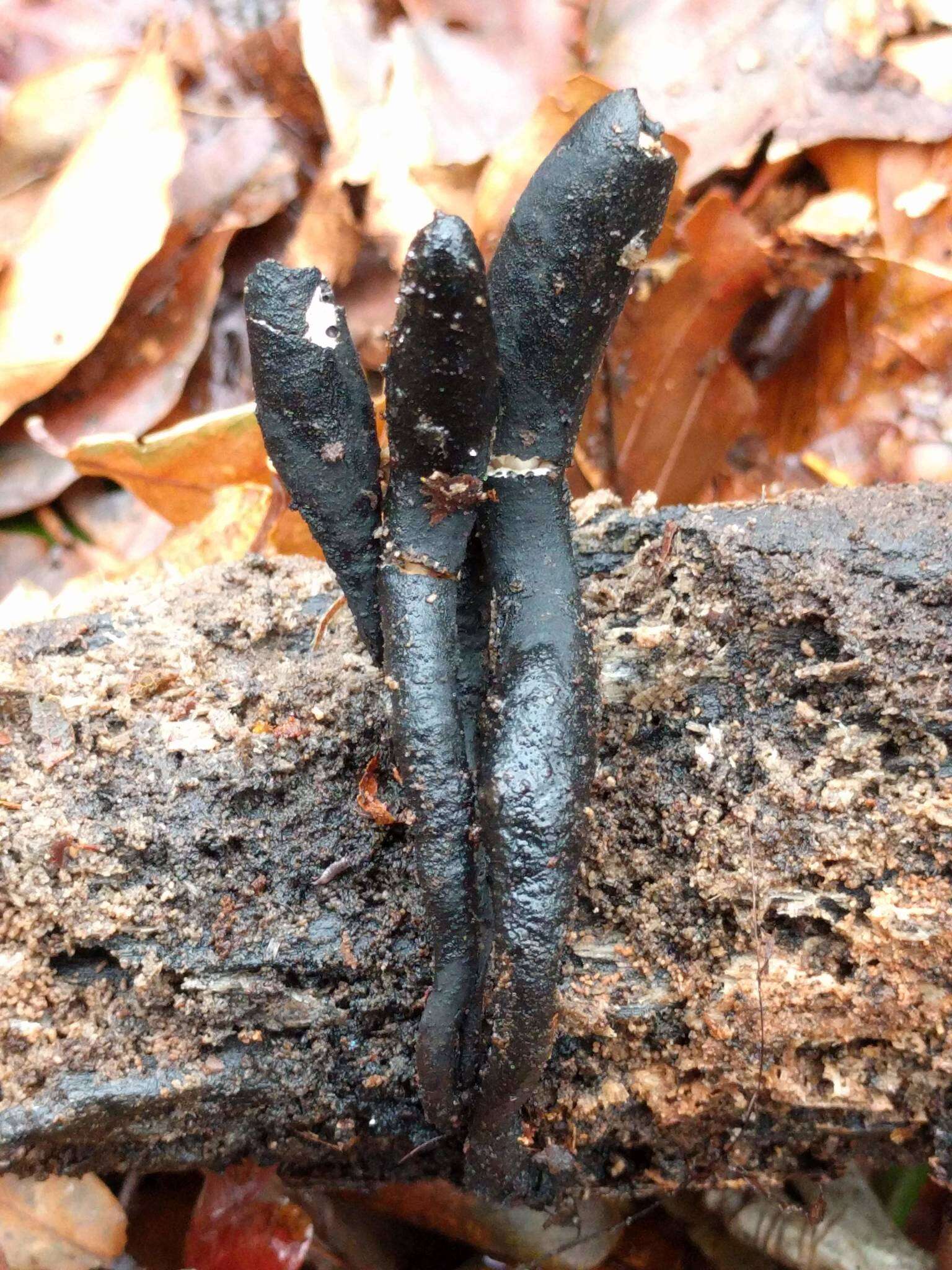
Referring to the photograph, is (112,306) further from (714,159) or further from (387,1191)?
(387,1191)

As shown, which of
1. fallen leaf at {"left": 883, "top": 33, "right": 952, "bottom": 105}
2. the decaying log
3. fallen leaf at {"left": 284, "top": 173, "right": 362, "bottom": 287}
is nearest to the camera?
the decaying log

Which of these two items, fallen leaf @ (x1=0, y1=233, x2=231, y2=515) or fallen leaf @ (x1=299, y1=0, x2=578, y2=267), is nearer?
fallen leaf @ (x1=0, y1=233, x2=231, y2=515)

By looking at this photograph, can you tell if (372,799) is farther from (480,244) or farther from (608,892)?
(480,244)

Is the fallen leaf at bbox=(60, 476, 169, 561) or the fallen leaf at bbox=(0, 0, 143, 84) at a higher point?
the fallen leaf at bbox=(0, 0, 143, 84)

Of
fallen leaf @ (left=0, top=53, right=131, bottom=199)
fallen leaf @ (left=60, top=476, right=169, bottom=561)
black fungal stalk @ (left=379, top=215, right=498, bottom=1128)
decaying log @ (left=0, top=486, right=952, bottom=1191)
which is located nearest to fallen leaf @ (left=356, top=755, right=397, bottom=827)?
decaying log @ (left=0, top=486, right=952, bottom=1191)

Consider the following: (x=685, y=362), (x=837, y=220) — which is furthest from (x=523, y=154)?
(x=837, y=220)

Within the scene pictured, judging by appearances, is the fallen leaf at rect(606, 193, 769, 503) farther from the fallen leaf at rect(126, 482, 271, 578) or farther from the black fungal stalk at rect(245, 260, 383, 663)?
the black fungal stalk at rect(245, 260, 383, 663)

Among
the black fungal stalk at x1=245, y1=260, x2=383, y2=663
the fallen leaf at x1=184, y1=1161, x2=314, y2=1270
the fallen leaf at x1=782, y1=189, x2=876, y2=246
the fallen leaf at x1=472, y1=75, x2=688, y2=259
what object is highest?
the fallen leaf at x1=472, y1=75, x2=688, y2=259
